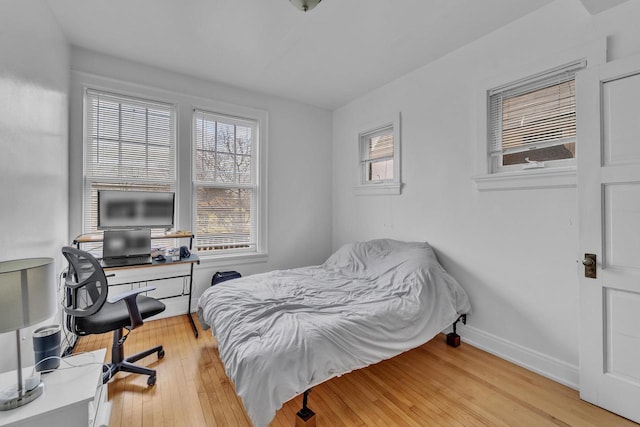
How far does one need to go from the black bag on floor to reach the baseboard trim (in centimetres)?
257

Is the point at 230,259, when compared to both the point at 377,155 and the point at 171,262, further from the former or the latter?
the point at 377,155

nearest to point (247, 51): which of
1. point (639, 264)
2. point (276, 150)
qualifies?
point (276, 150)

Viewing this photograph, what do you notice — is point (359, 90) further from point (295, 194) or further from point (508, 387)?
point (508, 387)

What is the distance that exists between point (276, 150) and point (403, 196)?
1849mm

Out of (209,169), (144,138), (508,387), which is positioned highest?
(144,138)

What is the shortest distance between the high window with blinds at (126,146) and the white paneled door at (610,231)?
375 cm

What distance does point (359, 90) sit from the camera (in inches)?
146

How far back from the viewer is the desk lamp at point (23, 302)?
97 centimetres

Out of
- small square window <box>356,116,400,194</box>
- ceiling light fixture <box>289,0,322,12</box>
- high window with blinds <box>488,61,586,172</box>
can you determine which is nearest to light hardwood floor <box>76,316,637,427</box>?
high window with blinds <box>488,61,586,172</box>

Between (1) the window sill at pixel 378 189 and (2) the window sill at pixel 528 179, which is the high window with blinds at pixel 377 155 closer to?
(1) the window sill at pixel 378 189

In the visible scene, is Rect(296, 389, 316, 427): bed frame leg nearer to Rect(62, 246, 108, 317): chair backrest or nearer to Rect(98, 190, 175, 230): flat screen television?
Rect(62, 246, 108, 317): chair backrest

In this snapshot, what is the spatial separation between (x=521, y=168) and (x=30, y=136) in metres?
3.55

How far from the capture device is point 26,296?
40.1 inches

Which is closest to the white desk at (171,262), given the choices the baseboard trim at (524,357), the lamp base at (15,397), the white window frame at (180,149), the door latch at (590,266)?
the white window frame at (180,149)
